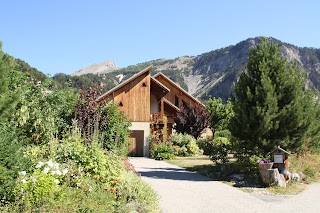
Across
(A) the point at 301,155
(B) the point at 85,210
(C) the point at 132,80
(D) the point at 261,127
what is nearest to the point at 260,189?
(D) the point at 261,127

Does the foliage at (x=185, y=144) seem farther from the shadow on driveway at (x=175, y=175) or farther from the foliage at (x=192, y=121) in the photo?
the shadow on driveway at (x=175, y=175)

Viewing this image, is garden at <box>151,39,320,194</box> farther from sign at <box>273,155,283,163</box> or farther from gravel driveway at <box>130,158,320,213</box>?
gravel driveway at <box>130,158,320,213</box>

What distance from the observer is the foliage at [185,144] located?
2784 cm

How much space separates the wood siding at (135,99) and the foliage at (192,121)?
383cm

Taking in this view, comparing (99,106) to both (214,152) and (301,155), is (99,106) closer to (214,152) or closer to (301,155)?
(214,152)

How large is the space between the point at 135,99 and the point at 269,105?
49.8ft

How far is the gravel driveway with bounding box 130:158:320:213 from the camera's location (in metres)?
10.3

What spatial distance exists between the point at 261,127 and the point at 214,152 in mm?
3059

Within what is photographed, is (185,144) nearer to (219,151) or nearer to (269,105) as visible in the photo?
(219,151)

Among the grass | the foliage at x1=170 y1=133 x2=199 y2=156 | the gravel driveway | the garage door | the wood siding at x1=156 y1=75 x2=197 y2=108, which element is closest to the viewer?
the gravel driveway

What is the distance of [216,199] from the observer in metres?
11.4

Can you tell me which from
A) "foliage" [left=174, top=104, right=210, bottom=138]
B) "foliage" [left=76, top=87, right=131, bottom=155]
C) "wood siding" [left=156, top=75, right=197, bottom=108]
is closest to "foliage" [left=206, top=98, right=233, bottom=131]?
"wood siding" [left=156, top=75, right=197, bottom=108]

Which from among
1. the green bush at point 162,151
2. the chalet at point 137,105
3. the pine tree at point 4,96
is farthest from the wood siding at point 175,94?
the pine tree at point 4,96

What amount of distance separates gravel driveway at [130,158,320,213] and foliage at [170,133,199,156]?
12694 mm
